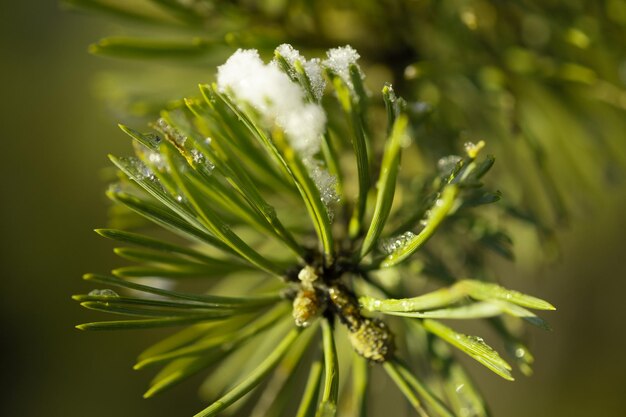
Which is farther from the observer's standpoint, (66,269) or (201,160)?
(66,269)

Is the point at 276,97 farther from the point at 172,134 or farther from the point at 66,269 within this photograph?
the point at 66,269

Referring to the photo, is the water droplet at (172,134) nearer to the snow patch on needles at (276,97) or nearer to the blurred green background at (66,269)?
the snow patch on needles at (276,97)

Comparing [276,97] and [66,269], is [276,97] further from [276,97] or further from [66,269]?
[66,269]

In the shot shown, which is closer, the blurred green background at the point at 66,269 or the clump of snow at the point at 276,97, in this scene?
the clump of snow at the point at 276,97

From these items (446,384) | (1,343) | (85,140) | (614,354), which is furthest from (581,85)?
(1,343)

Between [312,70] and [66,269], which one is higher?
[66,269]

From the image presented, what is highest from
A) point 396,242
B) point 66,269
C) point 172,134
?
point 66,269

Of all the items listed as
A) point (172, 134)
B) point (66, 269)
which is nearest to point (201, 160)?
point (172, 134)

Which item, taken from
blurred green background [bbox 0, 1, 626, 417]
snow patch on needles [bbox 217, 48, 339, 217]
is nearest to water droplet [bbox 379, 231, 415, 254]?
snow patch on needles [bbox 217, 48, 339, 217]

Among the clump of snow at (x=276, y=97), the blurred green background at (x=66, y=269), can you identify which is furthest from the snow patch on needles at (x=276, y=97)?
the blurred green background at (x=66, y=269)
